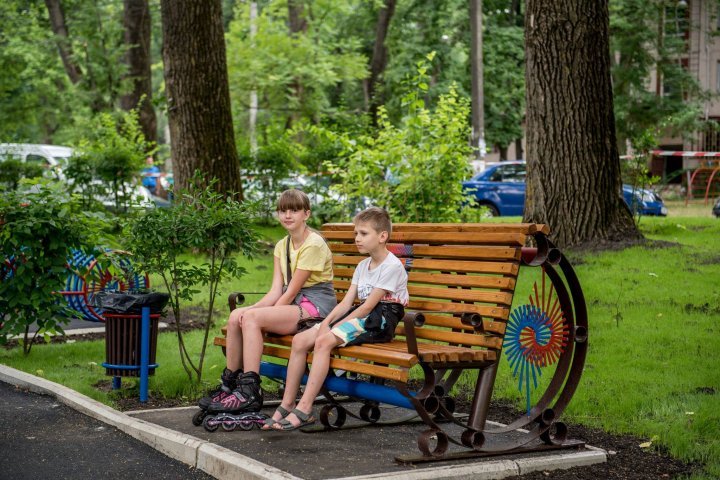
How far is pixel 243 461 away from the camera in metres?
5.61

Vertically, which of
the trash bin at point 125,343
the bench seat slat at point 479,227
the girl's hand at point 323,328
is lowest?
the trash bin at point 125,343

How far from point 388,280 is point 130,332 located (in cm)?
240

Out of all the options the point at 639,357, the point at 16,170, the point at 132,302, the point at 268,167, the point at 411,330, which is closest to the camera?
the point at 411,330

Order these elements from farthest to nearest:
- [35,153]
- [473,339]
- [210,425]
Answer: [35,153] < [210,425] < [473,339]

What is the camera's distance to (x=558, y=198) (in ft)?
40.9

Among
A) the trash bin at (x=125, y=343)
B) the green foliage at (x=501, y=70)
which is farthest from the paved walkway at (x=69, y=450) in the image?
the green foliage at (x=501, y=70)

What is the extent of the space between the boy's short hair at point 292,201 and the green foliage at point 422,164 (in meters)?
6.11

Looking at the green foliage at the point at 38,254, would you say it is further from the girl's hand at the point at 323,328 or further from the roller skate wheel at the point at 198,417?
the girl's hand at the point at 323,328

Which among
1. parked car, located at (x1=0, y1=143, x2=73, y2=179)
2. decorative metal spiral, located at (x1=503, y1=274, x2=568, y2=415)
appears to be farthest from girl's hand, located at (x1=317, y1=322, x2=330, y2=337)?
parked car, located at (x1=0, y1=143, x2=73, y2=179)

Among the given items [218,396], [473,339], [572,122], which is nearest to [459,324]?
[473,339]

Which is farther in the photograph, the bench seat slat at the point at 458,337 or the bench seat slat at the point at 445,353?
the bench seat slat at the point at 458,337

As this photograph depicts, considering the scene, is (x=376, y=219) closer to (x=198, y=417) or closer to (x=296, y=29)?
(x=198, y=417)

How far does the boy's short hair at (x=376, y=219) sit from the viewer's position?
6.41 meters

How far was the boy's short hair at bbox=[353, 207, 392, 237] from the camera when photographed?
6.41 meters
